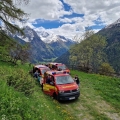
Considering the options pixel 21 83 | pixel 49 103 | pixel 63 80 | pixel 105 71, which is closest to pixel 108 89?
pixel 63 80

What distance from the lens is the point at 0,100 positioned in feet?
27.0

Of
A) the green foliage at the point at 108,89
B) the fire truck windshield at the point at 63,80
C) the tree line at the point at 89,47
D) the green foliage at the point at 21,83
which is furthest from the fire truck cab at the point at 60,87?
the tree line at the point at 89,47

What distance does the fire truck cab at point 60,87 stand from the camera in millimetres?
17875

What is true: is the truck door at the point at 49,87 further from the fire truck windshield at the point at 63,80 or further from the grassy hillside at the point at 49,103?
the grassy hillside at the point at 49,103

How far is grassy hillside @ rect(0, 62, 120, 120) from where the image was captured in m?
8.41

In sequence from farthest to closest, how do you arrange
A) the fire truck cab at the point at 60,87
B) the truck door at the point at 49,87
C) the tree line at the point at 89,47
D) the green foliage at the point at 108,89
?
the tree line at the point at 89,47 → the truck door at the point at 49,87 → the green foliage at the point at 108,89 → the fire truck cab at the point at 60,87

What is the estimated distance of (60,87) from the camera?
60.2 ft

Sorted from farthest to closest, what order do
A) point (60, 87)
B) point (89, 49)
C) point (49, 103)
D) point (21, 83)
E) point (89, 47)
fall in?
point (89, 47), point (89, 49), point (60, 87), point (49, 103), point (21, 83)

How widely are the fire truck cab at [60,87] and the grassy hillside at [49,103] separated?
2.04ft

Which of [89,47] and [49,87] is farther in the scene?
[89,47]

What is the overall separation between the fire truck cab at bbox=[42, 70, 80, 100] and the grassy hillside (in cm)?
62

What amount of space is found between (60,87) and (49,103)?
2591 mm

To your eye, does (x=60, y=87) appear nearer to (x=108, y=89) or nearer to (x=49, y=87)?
(x=49, y=87)

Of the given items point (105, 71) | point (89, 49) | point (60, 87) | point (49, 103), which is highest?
point (89, 49)
